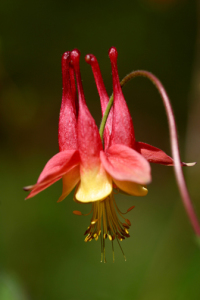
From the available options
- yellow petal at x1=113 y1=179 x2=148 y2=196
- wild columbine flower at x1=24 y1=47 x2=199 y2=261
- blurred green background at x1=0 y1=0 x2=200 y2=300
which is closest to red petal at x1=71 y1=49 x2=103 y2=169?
wild columbine flower at x1=24 y1=47 x2=199 y2=261

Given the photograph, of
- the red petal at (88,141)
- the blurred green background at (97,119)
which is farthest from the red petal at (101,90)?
the blurred green background at (97,119)

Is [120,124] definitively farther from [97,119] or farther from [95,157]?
[97,119]

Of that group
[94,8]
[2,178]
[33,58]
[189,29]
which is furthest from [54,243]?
[189,29]

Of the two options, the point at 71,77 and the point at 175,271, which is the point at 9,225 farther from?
the point at 71,77

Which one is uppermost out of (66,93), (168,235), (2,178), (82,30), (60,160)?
(82,30)

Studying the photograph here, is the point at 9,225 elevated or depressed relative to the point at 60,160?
depressed
